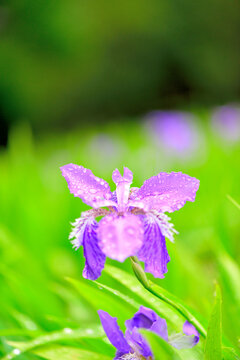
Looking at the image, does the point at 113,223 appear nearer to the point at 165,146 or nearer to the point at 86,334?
the point at 86,334

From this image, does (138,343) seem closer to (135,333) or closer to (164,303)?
(135,333)

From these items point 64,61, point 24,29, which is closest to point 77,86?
point 64,61

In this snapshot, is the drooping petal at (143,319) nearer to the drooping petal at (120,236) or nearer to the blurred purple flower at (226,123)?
the drooping petal at (120,236)

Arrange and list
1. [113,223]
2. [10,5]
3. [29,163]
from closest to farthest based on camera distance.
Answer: [113,223] → [29,163] → [10,5]

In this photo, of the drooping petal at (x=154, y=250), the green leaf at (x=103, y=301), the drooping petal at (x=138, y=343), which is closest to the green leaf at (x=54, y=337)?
the green leaf at (x=103, y=301)

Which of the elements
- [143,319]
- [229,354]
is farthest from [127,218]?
[229,354]

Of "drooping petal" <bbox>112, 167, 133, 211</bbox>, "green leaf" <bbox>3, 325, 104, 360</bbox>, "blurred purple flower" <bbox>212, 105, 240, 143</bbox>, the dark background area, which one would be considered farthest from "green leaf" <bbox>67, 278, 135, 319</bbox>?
the dark background area

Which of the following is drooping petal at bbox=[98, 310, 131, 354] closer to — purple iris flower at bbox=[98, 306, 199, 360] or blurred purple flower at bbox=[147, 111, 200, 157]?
purple iris flower at bbox=[98, 306, 199, 360]
